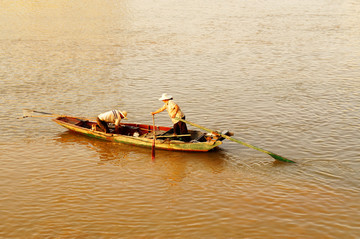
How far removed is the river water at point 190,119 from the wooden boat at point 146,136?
311 mm

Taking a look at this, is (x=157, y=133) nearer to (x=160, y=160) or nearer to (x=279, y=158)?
(x=160, y=160)

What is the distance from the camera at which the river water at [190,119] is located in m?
8.74

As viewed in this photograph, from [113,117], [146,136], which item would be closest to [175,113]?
[146,136]

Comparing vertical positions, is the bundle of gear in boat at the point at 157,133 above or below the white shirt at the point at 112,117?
below

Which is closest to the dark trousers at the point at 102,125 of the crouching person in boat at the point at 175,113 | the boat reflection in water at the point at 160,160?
the boat reflection in water at the point at 160,160

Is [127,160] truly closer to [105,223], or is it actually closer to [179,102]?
[105,223]

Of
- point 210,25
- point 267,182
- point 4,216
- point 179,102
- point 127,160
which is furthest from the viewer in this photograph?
point 210,25

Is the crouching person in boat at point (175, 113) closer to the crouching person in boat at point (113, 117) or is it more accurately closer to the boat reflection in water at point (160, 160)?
the boat reflection in water at point (160, 160)

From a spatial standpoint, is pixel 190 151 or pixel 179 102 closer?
pixel 190 151

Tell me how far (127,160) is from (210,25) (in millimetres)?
21365

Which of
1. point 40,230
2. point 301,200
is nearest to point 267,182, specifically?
point 301,200

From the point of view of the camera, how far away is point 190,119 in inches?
573

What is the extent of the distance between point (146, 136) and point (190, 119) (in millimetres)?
2670

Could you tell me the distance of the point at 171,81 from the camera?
61.5ft
